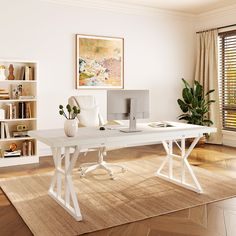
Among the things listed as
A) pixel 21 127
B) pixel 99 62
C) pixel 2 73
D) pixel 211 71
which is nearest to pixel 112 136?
pixel 21 127

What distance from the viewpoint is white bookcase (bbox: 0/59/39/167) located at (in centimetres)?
501

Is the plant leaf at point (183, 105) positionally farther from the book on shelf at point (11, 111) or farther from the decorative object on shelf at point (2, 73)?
the decorative object on shelf at point (2, 73)

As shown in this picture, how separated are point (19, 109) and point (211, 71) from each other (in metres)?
4.04

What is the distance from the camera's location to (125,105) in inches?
145

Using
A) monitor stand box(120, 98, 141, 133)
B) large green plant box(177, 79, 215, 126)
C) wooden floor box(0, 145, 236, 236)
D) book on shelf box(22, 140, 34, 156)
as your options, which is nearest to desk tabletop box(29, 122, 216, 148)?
monitor stand box(120, 98, 141, 133)

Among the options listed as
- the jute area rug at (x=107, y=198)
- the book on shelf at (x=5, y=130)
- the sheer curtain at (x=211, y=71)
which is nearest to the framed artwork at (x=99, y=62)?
the book on shelf at (x=5, y=130)

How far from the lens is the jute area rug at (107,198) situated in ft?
9.48

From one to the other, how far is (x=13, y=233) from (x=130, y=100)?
183 cm

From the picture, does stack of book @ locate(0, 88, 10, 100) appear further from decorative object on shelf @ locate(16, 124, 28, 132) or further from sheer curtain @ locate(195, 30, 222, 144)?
sheer curtain @ locate(195, 30, 222, 144)

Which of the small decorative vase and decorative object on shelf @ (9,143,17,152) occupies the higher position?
the small decorative vase

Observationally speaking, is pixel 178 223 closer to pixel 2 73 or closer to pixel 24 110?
pixel 24 110

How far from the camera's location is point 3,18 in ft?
17.1

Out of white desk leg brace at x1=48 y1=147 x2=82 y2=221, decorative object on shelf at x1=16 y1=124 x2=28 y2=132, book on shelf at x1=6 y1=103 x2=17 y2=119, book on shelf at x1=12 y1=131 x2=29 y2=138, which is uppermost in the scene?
book on shelf at x1=6 y1=103 x2=17 y2=119

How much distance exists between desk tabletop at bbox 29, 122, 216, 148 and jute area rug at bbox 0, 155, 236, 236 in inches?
25.4
